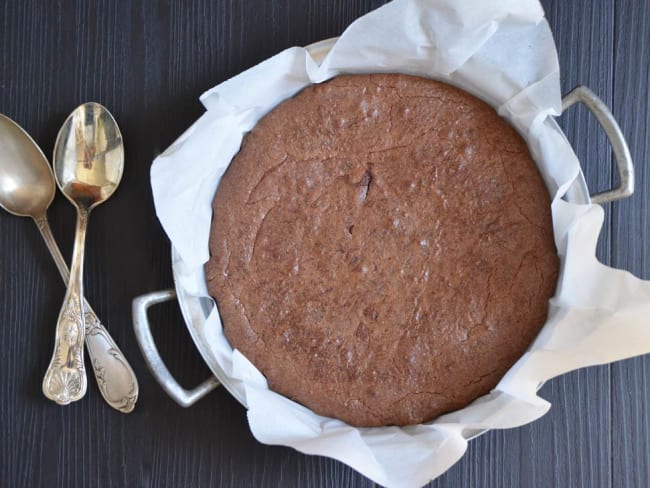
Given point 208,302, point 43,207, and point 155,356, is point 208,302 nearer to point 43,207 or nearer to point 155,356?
point 155,356

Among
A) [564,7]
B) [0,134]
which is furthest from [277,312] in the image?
[564,7]

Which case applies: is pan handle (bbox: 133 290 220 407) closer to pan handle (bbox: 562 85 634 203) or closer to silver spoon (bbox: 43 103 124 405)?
silver spoon (bbox: 43 103 124 405)

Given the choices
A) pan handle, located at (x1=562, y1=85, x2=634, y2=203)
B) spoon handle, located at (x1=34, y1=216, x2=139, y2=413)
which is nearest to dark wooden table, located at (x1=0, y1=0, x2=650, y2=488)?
spoon handle, located at (x1=34, y1=216, x2=139, y2=413)

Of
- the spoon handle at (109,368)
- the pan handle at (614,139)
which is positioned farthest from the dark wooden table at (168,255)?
the pan handle at (614,139)

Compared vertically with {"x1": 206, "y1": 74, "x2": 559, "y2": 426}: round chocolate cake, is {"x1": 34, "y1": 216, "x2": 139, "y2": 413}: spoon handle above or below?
below

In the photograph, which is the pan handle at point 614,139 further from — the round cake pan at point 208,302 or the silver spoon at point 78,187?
the silver spoon at point 78,187

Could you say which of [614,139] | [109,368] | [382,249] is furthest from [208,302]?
[614,139]

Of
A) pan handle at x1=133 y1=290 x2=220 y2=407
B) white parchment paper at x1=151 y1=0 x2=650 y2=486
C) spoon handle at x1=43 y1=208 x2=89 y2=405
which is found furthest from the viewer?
spoon handle at x1=43 y1=208 x2=89 y2=405
